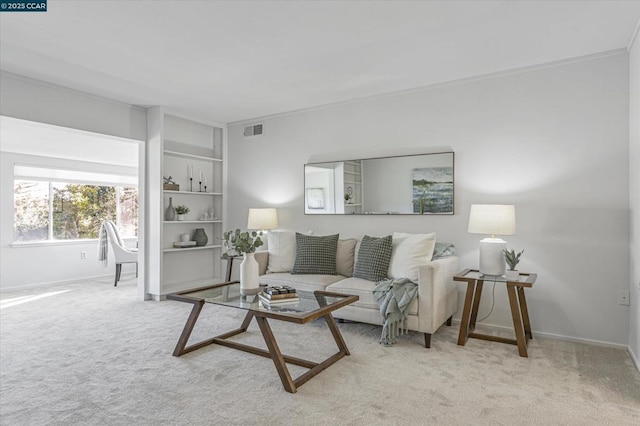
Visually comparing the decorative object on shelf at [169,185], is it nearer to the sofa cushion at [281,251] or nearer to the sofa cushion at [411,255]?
the sofa cushion at [281,251]

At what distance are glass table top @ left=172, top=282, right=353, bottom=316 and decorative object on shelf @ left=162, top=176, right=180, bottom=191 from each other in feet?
7.07

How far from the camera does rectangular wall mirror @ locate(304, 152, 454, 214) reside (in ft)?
12.8

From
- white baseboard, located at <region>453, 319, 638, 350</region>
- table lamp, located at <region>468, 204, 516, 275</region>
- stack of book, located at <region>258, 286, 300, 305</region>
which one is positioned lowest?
white baseboard, located at <region>453, 319, 638, 350</region>

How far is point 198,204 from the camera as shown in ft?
18.2

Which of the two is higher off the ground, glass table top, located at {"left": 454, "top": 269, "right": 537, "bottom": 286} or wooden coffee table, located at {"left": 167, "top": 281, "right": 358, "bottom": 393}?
glass table top, located at {"left": 454, "top": 269, "right": 537, "bottom": 286}

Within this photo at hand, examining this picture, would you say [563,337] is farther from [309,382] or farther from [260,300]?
[260,300]

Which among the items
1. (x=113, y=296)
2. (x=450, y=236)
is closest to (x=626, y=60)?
(x=450, y=236)

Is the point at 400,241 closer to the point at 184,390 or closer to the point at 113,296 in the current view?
the point at 184,390

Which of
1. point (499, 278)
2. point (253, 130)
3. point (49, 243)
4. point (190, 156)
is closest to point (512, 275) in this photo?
point (499, 278)

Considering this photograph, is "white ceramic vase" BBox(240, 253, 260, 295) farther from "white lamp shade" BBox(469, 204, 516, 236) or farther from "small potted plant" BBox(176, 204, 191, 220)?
"small potted plant" BBox(176, 204, 191, 220)

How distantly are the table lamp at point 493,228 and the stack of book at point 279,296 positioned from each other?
1622mm

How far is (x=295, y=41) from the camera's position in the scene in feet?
9.82

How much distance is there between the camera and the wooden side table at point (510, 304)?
293cm

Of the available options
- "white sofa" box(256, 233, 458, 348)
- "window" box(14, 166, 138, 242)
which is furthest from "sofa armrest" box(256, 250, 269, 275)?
"window" box(14, 166, 138, 242)
